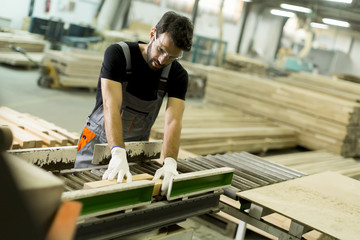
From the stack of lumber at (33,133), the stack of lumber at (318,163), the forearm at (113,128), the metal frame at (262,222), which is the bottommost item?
the stack of lumber at (318,163)

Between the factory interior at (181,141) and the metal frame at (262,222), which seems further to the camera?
the metal frame at (262,222)

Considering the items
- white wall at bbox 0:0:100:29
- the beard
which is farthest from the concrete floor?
the beard

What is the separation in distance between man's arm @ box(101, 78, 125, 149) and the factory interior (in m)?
0.03

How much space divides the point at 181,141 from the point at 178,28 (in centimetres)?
348

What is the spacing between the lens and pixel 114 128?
8.66ft

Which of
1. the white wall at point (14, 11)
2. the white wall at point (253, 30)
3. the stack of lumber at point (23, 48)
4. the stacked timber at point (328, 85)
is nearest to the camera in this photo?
the stacked timber at point (328, 85)

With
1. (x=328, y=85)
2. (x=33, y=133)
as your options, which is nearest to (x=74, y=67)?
(x=33, y=133)

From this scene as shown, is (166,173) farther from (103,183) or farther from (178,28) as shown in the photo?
(178,28)

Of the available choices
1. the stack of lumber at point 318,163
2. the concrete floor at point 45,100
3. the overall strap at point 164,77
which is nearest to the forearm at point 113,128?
the overall strap at point 164,77

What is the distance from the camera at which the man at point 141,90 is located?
2.65 m

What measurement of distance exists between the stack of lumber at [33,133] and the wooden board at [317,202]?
2012mm

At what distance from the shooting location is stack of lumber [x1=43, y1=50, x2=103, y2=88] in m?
9.73

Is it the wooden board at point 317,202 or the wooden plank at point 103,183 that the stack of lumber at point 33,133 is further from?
the wooden board at point 317,202

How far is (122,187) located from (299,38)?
25.0m
